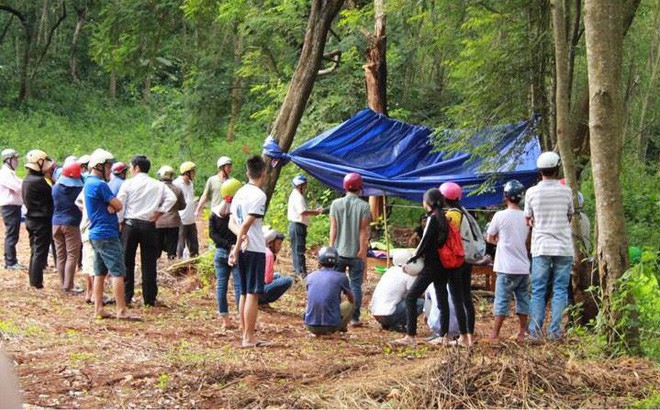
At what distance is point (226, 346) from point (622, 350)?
3559 millimetres

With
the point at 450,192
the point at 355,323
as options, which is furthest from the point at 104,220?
the point at 450,192

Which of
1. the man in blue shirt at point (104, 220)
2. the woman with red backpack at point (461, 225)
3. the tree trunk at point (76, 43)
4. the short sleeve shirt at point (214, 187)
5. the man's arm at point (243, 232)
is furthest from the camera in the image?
the tree trunk at point (76, 43)

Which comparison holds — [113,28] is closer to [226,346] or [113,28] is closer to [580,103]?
[580,103]

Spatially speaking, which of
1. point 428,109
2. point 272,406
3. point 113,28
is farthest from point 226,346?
point 428,109

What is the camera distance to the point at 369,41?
1931 cm

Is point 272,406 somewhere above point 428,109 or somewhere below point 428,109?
below

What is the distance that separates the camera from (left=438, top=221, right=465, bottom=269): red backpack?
908cm

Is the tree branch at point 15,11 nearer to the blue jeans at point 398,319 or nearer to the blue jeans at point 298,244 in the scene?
the blue jeans at point 298,244

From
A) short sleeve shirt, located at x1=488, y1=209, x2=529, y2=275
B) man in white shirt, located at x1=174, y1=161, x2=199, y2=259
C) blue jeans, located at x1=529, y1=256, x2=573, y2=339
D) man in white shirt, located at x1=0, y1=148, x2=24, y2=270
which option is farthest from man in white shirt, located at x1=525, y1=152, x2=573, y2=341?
man in white shirt, located at x1=0, y1=148, x2=24, y2=270

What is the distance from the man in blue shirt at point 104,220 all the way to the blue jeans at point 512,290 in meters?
3.86

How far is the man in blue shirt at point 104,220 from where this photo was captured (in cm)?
1015

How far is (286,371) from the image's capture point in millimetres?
7648

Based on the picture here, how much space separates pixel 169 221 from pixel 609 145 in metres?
7.63

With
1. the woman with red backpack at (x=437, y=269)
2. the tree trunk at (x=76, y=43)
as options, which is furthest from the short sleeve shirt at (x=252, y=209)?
the tree trunk at (x=76, y=43)
